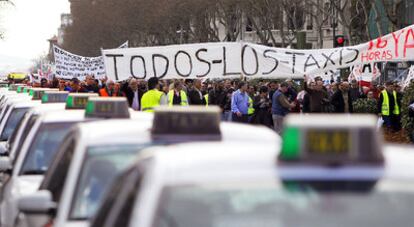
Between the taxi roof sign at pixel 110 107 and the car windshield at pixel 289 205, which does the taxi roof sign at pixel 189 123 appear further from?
the taxi roof sign at pixel 110 107

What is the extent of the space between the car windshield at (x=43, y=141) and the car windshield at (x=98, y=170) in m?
2.66

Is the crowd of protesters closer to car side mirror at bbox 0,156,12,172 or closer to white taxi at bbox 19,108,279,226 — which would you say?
car side mirror at bbox 0,156,12,172

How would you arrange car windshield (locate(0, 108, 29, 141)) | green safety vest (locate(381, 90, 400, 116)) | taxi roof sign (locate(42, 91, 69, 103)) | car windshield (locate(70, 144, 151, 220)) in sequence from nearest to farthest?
car windshield (locate(70, 144, 151, 220))
taxi roof sign (locate(42, 91, 69, 103))
car windshield (locate(0, 108, 29, 141))
green safety vest (locate(381, 90, 400, 116))

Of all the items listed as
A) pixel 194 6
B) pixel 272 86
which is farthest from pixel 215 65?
pixel 194 6

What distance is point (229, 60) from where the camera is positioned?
24953 millimetres

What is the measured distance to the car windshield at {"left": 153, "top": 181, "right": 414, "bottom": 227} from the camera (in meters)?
3.80

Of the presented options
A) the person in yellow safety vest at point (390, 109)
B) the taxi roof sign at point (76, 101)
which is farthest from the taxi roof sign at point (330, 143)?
the person in yellow safety vest at point (390, 109)

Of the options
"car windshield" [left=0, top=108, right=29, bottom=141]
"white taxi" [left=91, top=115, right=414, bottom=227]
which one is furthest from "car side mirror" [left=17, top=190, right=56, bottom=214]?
A: "car windshield" [left=0, top=108, right=29, bottom=141]

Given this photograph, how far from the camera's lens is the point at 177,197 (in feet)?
13.1

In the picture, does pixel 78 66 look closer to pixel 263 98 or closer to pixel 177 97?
pixel 263 98

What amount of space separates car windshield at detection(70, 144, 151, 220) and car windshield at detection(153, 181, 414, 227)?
2334mm

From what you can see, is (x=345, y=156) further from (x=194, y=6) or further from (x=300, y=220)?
(x=194, y=6)

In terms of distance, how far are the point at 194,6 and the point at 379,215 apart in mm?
67859

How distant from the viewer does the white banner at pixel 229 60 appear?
79.4 ft
